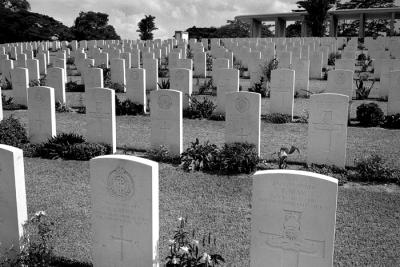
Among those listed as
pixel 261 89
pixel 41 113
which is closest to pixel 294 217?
pixel 41 113

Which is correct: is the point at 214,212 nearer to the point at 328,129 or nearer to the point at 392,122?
the point at 328,129

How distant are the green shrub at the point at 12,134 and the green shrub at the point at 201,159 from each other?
3.90 m

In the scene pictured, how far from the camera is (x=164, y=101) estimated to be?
9.78m

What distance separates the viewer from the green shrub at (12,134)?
10.4m

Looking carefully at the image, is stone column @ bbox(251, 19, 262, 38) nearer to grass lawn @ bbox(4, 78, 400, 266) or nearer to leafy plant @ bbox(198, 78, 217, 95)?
leafy plant @ bbox(198, 78, 217, 95)

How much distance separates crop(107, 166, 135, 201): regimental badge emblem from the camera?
5.07m

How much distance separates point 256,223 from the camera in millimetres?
4828

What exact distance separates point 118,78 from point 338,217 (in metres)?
12.8

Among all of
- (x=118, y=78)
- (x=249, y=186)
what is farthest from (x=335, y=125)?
(x=118, y=78)

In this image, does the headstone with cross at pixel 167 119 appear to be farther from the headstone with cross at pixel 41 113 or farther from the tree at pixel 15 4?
the tree at pixel 15 4

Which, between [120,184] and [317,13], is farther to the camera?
[317,13]

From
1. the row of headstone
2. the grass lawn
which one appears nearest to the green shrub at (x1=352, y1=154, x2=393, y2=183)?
the grass lawn

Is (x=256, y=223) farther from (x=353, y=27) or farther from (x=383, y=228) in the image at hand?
(x=353, y=27)

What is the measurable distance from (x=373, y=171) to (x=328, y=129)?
44.6 inches
